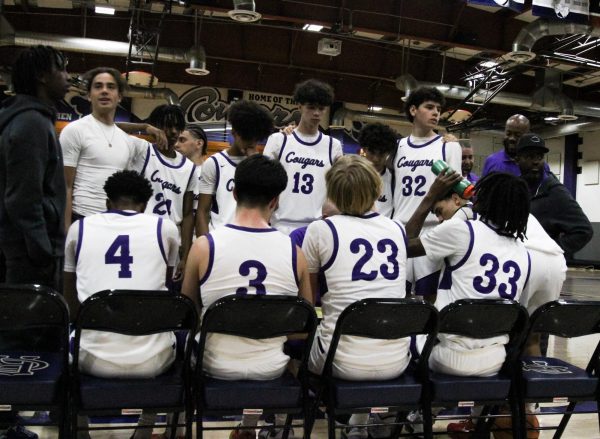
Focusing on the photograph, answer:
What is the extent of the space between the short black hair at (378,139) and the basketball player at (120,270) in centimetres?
178

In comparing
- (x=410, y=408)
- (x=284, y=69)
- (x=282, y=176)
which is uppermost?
(x=284, y=69)

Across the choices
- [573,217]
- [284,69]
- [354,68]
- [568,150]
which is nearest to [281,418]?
[573,217]

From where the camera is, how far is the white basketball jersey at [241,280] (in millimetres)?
2336

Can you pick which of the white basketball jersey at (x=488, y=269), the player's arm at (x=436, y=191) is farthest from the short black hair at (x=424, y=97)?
the white basketball jersey at (x=488, y=269)

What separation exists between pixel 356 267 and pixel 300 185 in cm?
146

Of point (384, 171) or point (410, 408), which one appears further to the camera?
point (384, 171)

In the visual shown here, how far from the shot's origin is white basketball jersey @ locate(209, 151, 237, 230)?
13.1 ft

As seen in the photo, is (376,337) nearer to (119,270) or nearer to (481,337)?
(481,337)

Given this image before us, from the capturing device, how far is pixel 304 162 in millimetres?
3951

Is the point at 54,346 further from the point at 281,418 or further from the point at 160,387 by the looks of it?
the point at 281,418

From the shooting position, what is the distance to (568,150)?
20516 mm

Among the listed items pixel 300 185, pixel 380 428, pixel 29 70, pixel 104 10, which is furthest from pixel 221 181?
pixel 104 10

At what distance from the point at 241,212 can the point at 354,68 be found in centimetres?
1366

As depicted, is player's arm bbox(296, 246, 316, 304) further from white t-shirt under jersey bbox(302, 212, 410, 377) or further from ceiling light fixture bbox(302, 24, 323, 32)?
ceiling light fixture bbox(302, 24, 323, 32)
